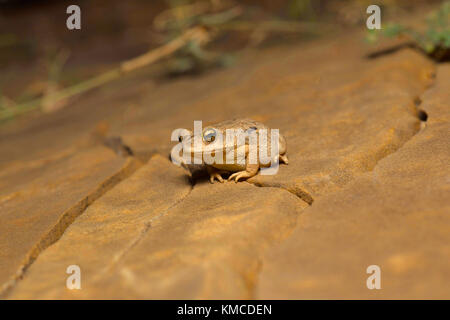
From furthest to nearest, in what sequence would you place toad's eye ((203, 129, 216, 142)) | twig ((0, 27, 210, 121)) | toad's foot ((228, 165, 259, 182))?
twig ((0, 27, 210, 121))
toad's foot ((228, 165, 259, 182))
toad's eye ((203, 129, 216, 142))

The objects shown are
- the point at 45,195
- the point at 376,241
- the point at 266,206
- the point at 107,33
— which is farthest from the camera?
the point at 107,33

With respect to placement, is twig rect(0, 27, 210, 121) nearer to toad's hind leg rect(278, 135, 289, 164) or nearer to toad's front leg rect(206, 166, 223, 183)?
toad's front leg rect(206, 166, 223, 183)

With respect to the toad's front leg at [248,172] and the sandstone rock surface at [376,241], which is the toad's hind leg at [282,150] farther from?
the sandstone rock surface at [376,241]

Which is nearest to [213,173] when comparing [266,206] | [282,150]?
[282,150]

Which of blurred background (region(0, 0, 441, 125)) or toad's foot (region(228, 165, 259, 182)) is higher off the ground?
blurred background (region(0, 0, 441, 125))

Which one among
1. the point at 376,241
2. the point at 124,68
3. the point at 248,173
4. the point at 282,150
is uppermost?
the point at 124,68

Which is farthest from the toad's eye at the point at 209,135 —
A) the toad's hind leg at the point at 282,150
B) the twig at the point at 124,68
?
the twig at the point at 124,68

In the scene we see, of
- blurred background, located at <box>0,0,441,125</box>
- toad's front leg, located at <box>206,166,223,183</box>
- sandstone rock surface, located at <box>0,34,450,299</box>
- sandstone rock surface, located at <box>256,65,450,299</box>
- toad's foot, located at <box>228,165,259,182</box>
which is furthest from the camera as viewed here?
blurred background, located at <box>0,0,441,125</box>

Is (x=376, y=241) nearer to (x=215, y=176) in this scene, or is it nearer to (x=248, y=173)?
(x=248, y=173)

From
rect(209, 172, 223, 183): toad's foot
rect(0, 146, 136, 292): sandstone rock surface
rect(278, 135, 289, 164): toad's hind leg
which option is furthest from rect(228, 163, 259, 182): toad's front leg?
rect(0, 146, 136, 292): sandstone rock surface
